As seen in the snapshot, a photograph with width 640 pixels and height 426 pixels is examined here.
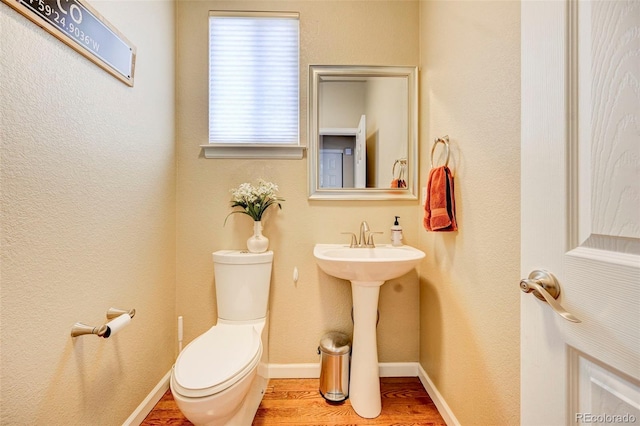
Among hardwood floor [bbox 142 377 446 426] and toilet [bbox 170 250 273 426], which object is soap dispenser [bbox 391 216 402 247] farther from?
hardwood floor [bbox 142 377 446 426]

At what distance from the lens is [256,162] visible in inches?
67.5

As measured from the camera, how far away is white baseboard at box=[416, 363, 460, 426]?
4.25ft

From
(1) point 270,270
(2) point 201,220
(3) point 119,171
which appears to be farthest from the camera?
(2) point 201,220

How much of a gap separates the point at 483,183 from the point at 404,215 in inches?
27.3

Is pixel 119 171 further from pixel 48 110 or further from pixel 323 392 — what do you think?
pixel 323 392

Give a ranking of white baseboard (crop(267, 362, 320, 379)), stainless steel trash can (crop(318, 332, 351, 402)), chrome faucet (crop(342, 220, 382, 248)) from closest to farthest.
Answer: stainless steel trash can (crop(318, 332, 351, 402)) → chrome faucet (crop(342, 220, 382, 248)) → white baseboard (crop(267, 362, 320, 379))

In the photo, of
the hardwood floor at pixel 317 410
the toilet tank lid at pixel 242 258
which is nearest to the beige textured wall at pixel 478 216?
the hardwood floor at pixel 317 410

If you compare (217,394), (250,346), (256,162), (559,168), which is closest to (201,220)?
(256,162)

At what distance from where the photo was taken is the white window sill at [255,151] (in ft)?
5.57

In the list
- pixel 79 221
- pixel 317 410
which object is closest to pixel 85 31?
pixel 79 221

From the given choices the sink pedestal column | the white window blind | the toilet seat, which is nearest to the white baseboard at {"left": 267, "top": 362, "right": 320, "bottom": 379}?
the sink pedestal column

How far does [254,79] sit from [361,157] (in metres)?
0.85

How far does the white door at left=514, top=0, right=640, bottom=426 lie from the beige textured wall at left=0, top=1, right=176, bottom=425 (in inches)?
52.3

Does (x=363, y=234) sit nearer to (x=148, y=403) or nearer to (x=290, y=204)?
(x=290, y=204)
